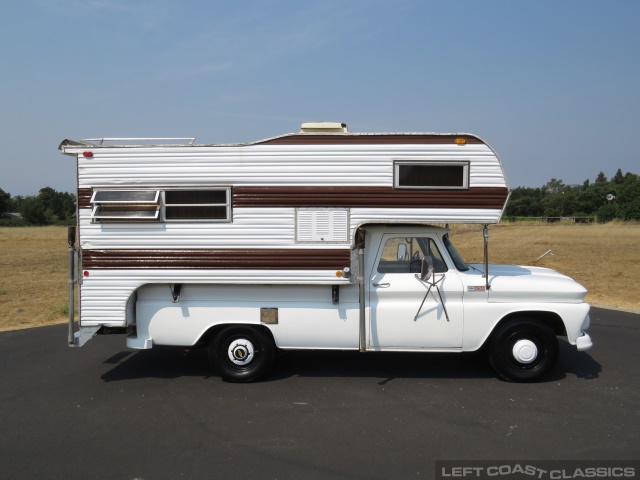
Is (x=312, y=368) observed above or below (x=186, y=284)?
below

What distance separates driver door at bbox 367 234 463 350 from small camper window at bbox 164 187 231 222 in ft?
6.27

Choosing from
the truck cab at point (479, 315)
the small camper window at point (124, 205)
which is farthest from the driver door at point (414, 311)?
the small camper window at point (124, 205)

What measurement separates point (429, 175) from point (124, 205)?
3516 millimetres

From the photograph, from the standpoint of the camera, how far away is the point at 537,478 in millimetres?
3914

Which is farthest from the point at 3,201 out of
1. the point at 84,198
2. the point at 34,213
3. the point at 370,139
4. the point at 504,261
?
the point at 370,139

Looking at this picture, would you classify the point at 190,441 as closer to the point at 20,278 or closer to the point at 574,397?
the point at 574,397

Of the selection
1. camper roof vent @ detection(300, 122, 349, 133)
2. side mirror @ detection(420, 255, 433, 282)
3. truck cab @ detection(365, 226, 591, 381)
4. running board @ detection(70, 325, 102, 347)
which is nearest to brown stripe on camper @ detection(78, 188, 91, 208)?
running board @ detection(70, 325, 102, 347)


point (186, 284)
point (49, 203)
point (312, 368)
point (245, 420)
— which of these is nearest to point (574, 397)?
point (312, 368)

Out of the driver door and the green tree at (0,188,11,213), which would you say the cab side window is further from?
the green tree at (0,188,11,213)

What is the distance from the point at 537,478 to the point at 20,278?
55.8ft

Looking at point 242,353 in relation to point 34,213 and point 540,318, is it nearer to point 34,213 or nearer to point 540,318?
point 540,318

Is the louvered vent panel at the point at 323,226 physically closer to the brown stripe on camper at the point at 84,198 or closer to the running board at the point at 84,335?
the brown stripe on camper at the point at 84,198

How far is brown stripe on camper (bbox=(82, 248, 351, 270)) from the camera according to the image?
19.1 ft

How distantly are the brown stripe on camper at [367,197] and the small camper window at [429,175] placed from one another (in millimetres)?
79
